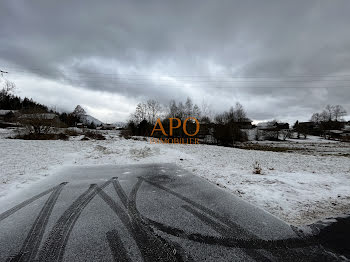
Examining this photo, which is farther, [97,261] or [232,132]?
[232,132]

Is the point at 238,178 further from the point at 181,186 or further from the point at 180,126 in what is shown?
the point at 180,126

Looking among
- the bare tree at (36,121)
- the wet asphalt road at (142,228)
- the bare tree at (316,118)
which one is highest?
the bare tree at (316,118)

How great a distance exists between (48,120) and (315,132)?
296 ft

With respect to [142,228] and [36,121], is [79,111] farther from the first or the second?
[142,228]

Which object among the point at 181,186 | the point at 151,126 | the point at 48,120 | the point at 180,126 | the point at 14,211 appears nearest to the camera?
the point at 14,211

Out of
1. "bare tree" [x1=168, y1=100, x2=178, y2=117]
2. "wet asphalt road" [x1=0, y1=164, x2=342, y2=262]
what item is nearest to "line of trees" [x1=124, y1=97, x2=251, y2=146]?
"bare tree" [x1=168, y1=100, x2=178, y2=117]

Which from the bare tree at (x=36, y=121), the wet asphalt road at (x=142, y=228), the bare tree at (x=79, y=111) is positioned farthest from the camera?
the bare tree at (x=79, y=111)

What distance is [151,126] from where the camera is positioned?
36312 mm

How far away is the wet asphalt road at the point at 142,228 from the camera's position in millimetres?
2170

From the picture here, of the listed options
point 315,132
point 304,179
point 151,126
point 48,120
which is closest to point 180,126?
point 151,126

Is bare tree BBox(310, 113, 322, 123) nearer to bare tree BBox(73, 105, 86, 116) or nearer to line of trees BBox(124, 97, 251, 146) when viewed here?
line of trees BBox(124, 97, 251, 146)

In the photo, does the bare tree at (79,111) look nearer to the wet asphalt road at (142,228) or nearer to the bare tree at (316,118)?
the wet asphalt road at (142,228)

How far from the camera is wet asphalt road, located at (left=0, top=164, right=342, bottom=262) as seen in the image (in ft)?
7.12

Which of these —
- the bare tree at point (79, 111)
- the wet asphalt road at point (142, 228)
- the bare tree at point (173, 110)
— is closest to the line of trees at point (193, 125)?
the bare tree at point (173, 110)
